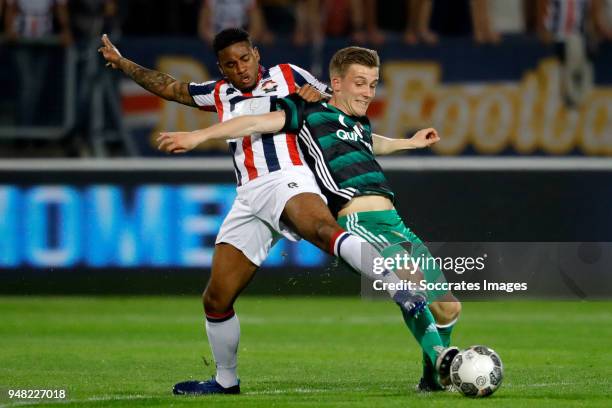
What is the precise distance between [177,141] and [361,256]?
1162 millimetres

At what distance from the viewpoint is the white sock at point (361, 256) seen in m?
7.39

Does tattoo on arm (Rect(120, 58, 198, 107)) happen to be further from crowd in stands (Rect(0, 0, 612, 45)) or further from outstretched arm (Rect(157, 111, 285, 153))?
crowd in stands (Rect(0, 0, 612, 45))

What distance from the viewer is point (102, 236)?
14.5m

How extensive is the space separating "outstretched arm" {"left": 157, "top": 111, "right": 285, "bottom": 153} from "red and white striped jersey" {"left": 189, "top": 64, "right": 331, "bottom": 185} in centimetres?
21

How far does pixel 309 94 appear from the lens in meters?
8.20

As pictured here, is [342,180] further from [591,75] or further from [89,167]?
[591,75]

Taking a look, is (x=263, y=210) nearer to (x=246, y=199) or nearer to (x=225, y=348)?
(x=246, y=199)

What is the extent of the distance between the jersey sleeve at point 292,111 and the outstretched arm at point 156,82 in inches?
28.1

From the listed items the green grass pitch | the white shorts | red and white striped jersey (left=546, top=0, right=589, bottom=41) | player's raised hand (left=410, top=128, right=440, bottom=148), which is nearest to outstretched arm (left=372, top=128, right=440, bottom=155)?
player's raised hand (left=410, top=128, right=440, bottom=148)

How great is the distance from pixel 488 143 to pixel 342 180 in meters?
8.10

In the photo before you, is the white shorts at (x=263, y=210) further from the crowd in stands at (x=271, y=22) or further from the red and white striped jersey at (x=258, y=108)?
the crowd in stands at (x=271, y=22)

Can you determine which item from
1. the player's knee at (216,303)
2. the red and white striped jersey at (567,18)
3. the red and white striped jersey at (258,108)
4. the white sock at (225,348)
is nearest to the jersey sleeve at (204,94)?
the red and white striped jersey at (258,108)

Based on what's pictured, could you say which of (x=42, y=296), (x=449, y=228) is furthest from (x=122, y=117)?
(x=449, y=228)

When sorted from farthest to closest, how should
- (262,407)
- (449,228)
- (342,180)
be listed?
(449,228)
(342,180)
(262,407)
